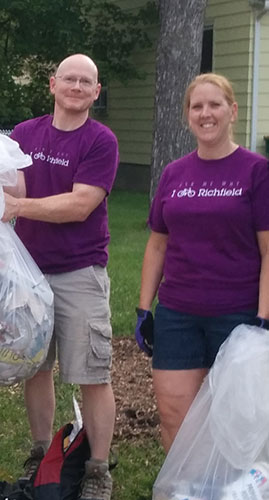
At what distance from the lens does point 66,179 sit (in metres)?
3.34

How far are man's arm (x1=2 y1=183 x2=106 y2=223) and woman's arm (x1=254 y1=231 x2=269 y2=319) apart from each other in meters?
0.73

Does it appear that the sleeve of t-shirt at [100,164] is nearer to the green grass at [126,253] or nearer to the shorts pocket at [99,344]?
the shorts pocket at [99,344]

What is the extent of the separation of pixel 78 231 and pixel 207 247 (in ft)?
2.11

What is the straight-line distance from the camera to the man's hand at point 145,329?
3.28 metres

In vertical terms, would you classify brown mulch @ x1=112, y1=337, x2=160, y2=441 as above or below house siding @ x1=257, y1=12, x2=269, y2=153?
below

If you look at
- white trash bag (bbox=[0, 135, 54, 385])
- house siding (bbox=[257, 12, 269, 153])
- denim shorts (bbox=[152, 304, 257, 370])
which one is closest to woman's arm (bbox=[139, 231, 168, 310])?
denim shorts (bbox=[152, 304, 257, 370])

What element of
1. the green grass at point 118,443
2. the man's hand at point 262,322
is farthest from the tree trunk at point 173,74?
the man's hand at point 262,322

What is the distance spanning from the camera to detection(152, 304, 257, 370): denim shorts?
10.1 ft

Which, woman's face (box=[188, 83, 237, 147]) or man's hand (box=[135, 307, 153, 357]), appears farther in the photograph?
man's hand (box=[135, 307, 153, 357])

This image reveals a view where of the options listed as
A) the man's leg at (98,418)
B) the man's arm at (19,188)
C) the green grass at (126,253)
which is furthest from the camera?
the green grass at (126,253)

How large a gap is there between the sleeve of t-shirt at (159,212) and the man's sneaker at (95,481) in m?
1.07

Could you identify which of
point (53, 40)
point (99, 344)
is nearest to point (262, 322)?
point (99, 344)

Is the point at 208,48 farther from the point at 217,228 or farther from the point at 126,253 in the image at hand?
the point at 217,228

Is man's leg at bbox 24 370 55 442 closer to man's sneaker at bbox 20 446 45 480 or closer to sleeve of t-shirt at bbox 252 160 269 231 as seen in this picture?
man's sneaker at bbox 20 446 45 480
